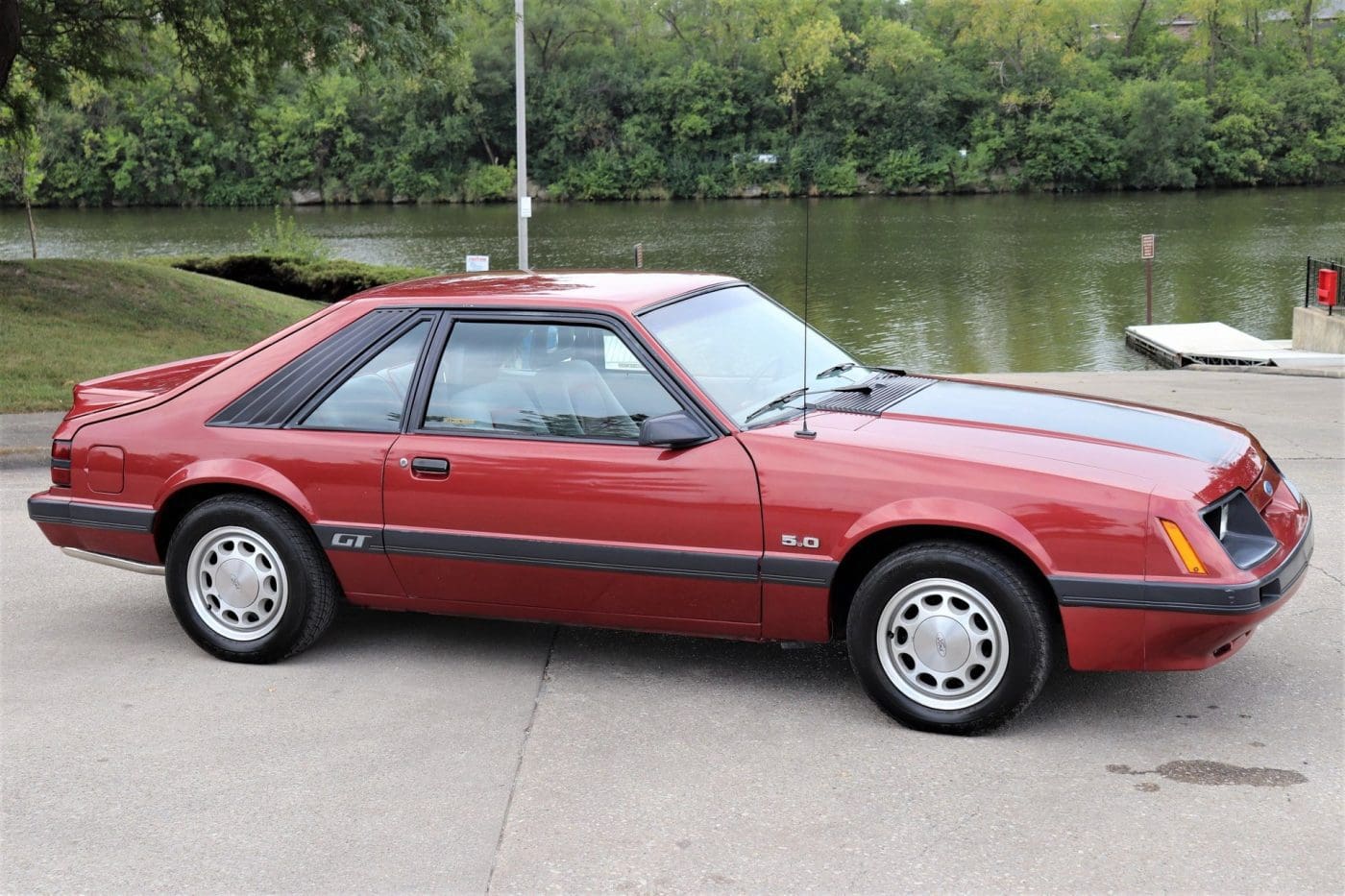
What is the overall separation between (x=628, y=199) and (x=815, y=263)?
4670 centimetres

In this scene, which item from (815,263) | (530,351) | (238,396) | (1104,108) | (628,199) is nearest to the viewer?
(530,351)

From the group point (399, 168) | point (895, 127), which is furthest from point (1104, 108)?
point (399, 168)

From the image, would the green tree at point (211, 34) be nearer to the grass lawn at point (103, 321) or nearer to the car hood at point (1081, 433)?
the grass lawn at point (103, 321)

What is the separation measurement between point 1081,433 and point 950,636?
929 mm

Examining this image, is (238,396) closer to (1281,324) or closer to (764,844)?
(764,844)

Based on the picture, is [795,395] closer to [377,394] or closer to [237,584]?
[377,394]

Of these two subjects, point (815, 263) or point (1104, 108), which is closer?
point (815, 263)

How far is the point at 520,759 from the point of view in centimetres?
443

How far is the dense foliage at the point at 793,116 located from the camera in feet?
269

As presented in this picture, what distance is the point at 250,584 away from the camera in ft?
17.4

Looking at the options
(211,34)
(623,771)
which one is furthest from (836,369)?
(211,34)

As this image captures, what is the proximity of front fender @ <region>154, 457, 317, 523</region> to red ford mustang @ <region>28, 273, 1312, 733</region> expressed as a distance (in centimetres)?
1

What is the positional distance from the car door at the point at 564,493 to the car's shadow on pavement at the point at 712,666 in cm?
38

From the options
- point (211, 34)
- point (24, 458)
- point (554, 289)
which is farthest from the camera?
point (211, 34)
